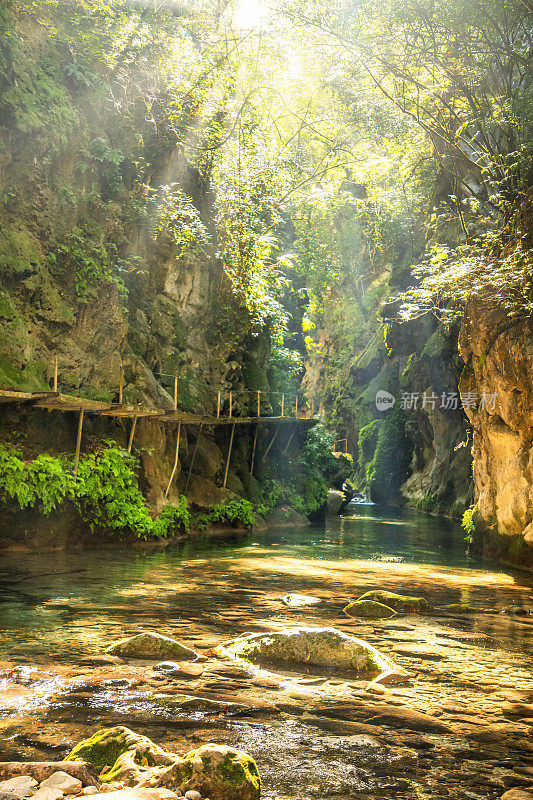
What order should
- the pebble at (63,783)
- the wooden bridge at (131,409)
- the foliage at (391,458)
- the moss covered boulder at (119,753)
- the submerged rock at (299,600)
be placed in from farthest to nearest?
the foliage at (391,458), the wooden bridge at (131,409), the submerged rock at (299,600), the moss covered boulder at (119,753), the pebble at (63,783)

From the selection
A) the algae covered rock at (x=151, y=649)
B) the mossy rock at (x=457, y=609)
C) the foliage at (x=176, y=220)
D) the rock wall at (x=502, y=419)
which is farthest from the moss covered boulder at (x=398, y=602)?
the foliage at (x=176, y=220)

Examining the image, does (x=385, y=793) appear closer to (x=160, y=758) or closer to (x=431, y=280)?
(x=160, y=758)

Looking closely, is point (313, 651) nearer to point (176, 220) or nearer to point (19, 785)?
point (19, 785)

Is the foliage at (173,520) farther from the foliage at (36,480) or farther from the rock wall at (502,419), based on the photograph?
the rock wall at (502,419)

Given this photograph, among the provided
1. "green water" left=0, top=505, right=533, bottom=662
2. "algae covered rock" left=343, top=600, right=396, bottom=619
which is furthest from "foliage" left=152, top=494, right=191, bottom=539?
"algae covered rock" left=343, top=600, right=396, bottom=619

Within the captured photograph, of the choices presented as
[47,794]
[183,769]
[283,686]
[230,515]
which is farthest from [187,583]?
[230,515]

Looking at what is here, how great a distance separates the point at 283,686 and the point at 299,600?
3905mm

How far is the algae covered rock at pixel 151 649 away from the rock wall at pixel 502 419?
980 cm

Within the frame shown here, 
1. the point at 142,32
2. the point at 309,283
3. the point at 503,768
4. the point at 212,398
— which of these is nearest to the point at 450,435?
the point at 309,283

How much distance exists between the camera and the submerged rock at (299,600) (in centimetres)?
922

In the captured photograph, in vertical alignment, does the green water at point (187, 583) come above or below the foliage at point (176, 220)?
below

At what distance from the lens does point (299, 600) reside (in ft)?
31.0

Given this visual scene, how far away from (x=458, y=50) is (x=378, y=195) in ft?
49.3

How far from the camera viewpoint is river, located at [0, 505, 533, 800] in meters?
4.07
